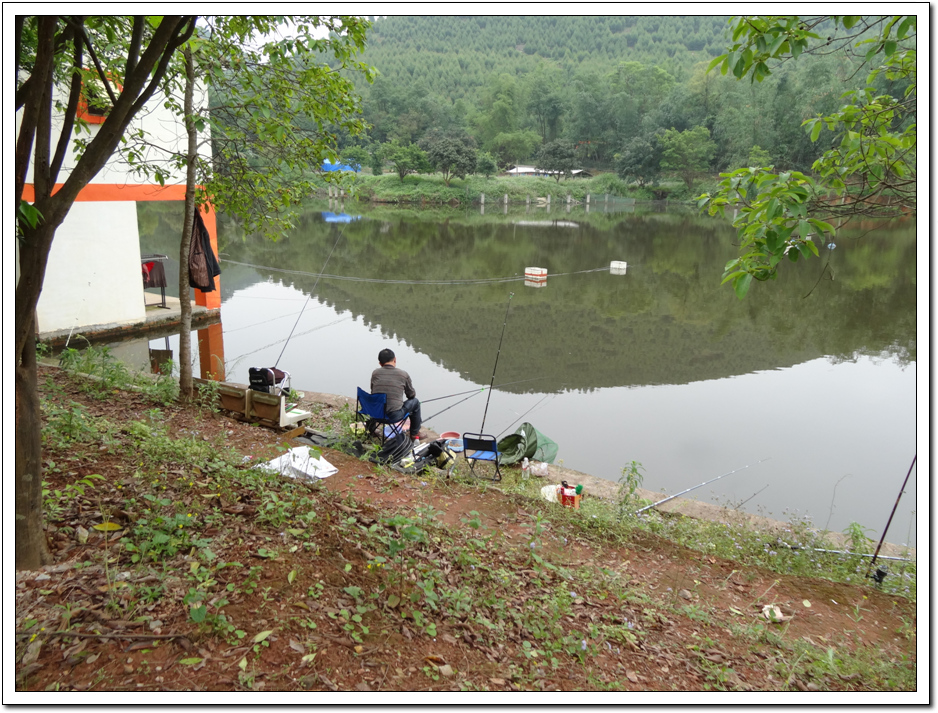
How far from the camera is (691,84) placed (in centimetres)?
4378

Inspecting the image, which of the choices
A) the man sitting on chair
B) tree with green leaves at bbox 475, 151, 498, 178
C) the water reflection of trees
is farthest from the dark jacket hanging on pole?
tree with green leaves at bbox 475, 151, 498, 178

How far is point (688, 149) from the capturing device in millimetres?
41031

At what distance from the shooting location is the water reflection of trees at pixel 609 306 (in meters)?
10.5

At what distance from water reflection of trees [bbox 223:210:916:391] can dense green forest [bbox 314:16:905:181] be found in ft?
46.4

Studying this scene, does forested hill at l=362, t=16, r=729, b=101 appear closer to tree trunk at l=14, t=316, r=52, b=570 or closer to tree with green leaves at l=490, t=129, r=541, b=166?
tree with green leaves at l=490, t=129, r=541, b=166

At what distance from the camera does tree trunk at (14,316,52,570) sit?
7.20 ft

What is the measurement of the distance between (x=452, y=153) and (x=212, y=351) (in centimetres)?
3437

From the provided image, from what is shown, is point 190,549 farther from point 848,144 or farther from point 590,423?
point 590,423

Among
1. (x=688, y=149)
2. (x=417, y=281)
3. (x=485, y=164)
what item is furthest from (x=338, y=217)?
(x=688, y=149)

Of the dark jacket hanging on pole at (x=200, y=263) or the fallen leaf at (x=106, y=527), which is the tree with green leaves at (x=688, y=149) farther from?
the fallen leaf at (x=106, y=527)

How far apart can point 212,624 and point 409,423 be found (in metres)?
3.61

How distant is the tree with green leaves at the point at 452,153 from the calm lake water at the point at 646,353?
2088 centimetres

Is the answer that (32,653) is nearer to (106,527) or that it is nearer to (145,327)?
(106,527)

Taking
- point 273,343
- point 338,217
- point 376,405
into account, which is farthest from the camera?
point 338,217
